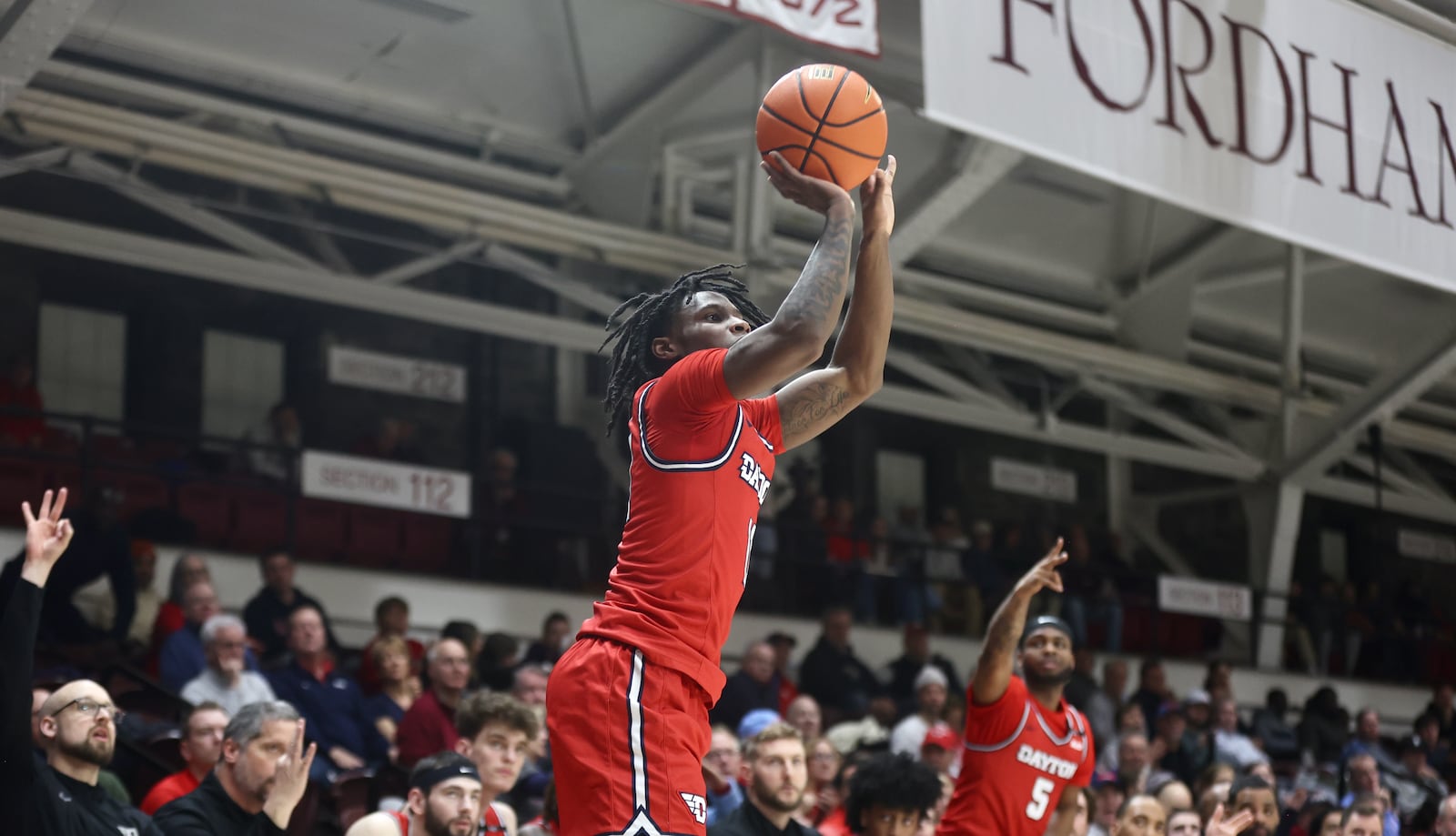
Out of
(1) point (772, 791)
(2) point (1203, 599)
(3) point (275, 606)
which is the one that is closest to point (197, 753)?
(1) point (772, 791)

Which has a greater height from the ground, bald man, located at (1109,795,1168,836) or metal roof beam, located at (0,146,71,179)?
metal roof beam, located at (0,146,71,179)

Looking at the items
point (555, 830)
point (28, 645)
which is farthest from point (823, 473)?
point (28, 645)

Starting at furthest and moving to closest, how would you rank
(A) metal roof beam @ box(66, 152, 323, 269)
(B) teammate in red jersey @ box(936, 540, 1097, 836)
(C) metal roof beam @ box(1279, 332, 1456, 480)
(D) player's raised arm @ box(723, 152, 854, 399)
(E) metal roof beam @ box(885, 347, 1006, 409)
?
(E) metal roof beam @ box(885, 347, 1006, 409) → (C) metal roof beam @ box(1279, 332, 1456, 480) → (A) metal roof beam @ box(66, 152, 323, 269) → (B) teammate in red jersey @ box(936, 540, 1097, 836) → (D) player's raised arm @ box(723, 152, 854, 399)

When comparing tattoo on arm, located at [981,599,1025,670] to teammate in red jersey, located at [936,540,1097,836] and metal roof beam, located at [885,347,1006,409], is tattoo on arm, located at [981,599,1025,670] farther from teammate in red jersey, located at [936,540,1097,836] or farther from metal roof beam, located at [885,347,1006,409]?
metal roof beam, located at [885,347,1006,409]

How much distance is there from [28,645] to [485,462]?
415 inches

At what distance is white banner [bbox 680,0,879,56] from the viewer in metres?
9.27

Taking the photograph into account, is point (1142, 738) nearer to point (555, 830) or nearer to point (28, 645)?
point (555, 830)

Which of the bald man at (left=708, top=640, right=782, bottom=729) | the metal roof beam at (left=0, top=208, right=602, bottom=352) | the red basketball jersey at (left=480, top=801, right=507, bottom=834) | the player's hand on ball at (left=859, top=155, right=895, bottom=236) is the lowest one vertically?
the red basketball jersey at (left=480, top=801, right=507, bottom=834)

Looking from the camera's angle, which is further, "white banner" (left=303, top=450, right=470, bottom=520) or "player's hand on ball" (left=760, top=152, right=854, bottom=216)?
"white banner" (left=303, top=450, right=470, bottom=520)

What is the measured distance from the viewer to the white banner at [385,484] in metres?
11.5

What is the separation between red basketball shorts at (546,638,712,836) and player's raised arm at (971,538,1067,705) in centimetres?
262

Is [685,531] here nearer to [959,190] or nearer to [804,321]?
[804,321]

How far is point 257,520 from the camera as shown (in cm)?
1295

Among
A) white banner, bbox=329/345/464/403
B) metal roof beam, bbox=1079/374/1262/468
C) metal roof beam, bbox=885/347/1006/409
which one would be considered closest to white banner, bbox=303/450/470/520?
white banner, bbox=329/345/464/403
